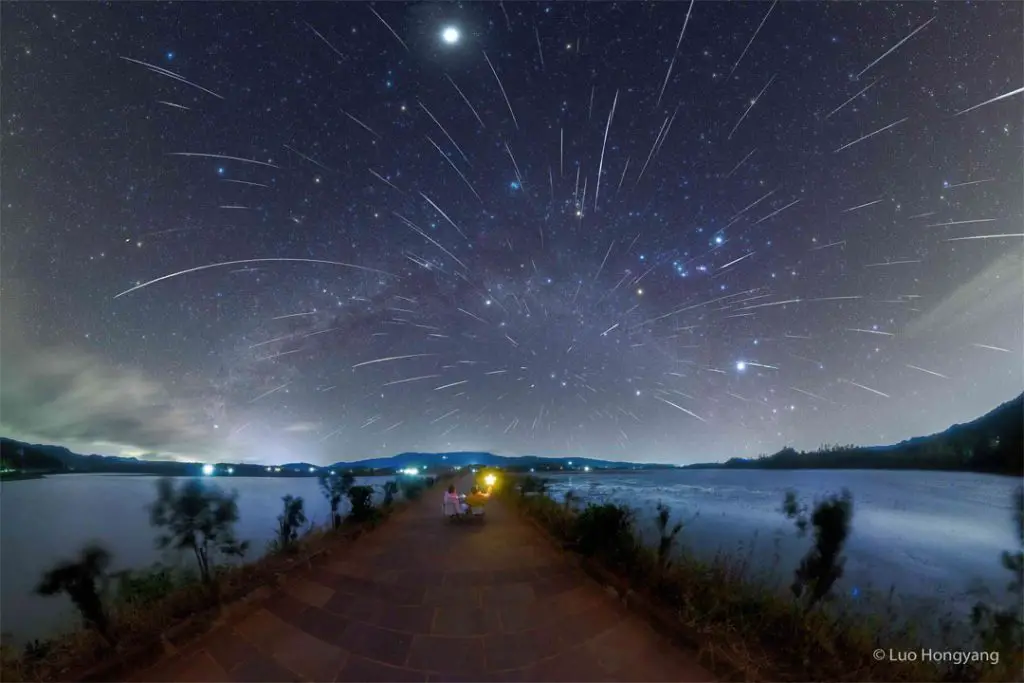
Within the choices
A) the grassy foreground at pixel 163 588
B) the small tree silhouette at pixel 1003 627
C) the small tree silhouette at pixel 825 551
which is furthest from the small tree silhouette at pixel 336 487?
the small tree silhouette at pixel 1003 627

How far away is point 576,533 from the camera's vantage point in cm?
731

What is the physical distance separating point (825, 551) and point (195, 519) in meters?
9.58

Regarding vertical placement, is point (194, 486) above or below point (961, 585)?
above

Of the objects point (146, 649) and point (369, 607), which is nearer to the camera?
point (146, 649)

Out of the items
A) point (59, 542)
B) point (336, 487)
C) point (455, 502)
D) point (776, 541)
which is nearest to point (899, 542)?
point (776, 541)

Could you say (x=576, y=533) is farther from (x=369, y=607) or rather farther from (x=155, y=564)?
(x=155, y=564)

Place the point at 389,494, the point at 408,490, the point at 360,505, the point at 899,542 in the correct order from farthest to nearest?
the point at 899,542 → the point at 408,490 → the point at 389,494 → the point at 360,505

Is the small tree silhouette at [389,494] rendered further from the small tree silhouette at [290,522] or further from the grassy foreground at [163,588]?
the grassy foreground at [163,588]

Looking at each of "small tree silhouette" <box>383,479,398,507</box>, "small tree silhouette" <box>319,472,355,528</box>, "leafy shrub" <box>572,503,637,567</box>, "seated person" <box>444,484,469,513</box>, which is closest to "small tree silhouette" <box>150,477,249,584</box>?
"small tree silhouette" <box>319,472,355,528</box>

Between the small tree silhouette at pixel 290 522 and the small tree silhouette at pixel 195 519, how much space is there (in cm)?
102

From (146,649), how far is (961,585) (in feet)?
76.8

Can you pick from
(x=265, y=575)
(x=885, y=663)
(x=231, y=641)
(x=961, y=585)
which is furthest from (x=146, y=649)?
(x=961, y=585)

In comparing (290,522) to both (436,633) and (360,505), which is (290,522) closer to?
(360,505)

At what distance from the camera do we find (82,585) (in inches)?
161
